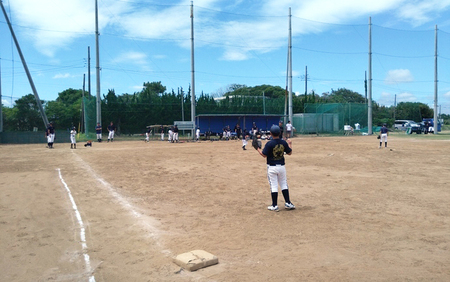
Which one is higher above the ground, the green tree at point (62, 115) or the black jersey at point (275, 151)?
the green tree at point (62, 115)

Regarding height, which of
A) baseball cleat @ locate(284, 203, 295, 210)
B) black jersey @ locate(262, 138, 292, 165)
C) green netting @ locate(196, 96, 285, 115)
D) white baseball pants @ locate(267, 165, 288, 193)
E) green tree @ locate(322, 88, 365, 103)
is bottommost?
baseball cleat @ locate(284, 203, 295, 210)

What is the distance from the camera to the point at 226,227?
6984mm

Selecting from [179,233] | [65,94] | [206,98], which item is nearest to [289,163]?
[179,233]

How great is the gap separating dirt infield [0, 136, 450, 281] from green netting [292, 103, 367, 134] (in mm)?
33623

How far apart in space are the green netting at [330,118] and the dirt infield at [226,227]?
1324 inches

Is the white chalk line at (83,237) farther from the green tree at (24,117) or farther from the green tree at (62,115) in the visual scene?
the green tree at (62,115)

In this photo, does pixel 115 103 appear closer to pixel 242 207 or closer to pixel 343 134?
pixel 343 134

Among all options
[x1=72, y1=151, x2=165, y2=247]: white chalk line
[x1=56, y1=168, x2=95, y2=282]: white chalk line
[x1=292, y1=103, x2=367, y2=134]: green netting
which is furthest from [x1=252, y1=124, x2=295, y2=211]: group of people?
[x1=292, y1=103, x2=367, y2=134]: green netting

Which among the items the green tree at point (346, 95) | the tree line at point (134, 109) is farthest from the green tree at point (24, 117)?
the green tree at point (346, 95)

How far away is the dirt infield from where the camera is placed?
4.96 meters

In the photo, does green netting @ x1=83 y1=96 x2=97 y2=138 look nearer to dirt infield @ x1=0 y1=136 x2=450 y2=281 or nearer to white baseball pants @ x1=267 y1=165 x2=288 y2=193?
dirt infield @ x1=0 y1=136 x2=450 y2=281

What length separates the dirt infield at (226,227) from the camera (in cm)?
496

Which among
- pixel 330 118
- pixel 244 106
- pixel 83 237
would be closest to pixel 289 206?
pixel 83 237

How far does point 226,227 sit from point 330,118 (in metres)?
42.7
